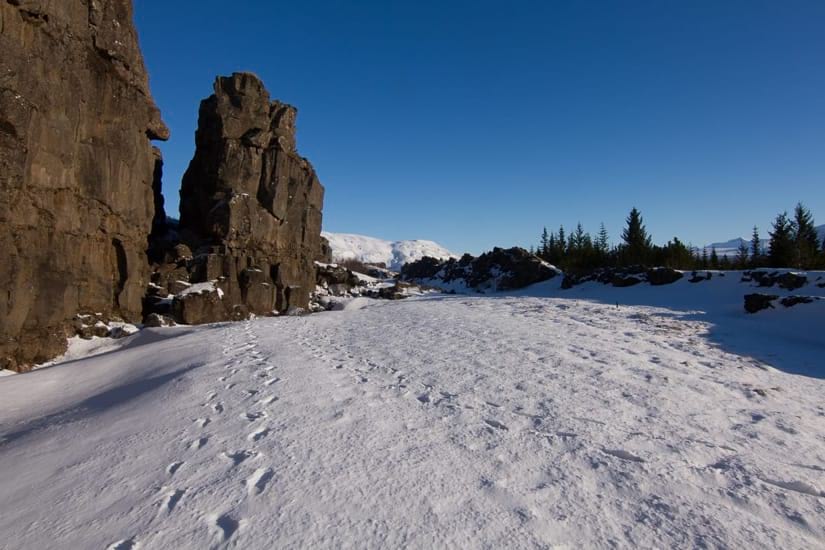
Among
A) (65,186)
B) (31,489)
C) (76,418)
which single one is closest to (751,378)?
(31,489)

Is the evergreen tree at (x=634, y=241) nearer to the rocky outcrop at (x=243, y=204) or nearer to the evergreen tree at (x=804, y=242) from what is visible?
the evergreen tree at (x=804, y=242)

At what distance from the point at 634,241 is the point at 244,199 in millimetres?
47971

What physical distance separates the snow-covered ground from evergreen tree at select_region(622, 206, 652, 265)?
→ 45.7 meters

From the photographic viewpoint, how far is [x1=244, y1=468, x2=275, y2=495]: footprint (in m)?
3.82

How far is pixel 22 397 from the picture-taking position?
1022 cm

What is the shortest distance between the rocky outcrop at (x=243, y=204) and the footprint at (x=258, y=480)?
2210 centimetres

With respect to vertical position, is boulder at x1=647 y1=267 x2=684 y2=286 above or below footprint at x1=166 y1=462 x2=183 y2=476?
above

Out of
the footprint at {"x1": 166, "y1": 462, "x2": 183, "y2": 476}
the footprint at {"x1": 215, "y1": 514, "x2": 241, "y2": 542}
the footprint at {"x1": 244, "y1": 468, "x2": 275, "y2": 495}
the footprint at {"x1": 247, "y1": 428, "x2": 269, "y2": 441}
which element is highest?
the footprint at {"x1": 247, "y1": 428, "x2": 269, "y2": 441}

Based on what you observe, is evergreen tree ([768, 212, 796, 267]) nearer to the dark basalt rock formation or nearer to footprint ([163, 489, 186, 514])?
the dark basalt rock formation

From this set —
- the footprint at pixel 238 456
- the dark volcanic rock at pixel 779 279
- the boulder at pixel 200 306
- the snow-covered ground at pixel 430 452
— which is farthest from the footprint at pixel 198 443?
the dark volcanic rock at pixel 779 279

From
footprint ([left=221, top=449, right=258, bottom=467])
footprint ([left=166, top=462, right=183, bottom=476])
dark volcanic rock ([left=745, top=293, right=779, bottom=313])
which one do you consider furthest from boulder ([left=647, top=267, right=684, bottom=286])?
footprint ([left=166, top=462, right=183, bottom=476])

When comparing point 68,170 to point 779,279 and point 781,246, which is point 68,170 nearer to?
point 779,279

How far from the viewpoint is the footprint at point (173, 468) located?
14.3 ft

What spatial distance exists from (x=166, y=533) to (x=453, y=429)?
126 inches
